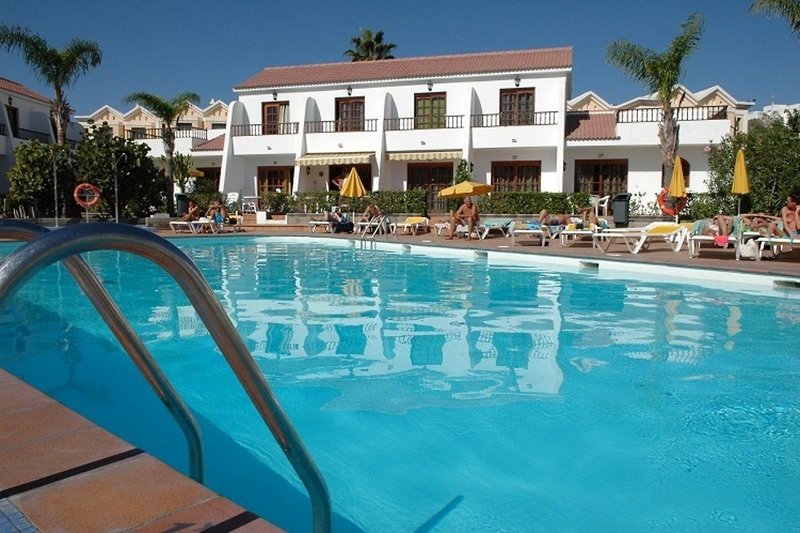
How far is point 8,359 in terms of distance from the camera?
6191mm

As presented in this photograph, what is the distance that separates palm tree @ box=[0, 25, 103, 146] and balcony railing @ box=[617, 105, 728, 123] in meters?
24.5

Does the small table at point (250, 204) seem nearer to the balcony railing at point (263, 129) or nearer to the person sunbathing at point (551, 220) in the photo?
the balcony railing at point (263, 129)

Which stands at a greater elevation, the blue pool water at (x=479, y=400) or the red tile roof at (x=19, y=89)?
the red tile roof at (x=19, y=89)

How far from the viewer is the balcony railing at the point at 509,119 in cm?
2823

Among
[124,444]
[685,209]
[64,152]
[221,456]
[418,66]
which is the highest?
[418,66]

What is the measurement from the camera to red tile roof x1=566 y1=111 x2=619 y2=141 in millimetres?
27656

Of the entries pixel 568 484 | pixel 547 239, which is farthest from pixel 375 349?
pixel 547 239

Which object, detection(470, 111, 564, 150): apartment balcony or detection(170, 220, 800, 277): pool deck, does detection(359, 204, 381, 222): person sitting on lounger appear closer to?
detection(170, 220, 800, 277): pool deck

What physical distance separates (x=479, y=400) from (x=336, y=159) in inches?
1013

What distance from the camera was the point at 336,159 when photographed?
2978cm

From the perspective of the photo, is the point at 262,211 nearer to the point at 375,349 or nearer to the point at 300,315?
the point at 300,315

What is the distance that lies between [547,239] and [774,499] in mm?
16256

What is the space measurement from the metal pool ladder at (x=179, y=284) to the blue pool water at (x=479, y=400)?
1.30 meters

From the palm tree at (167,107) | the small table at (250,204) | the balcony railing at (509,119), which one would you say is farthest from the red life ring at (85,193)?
the balcony railing at (509,119)
